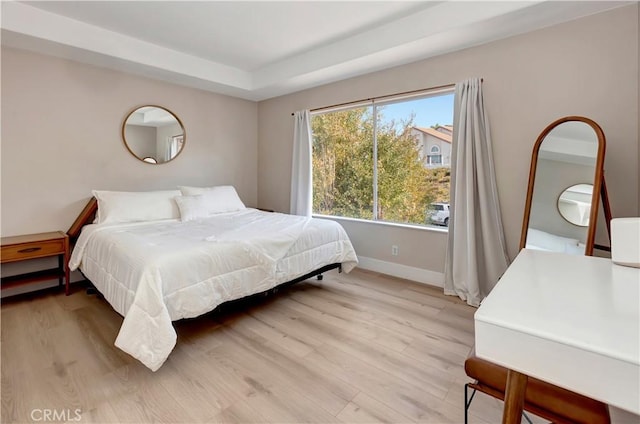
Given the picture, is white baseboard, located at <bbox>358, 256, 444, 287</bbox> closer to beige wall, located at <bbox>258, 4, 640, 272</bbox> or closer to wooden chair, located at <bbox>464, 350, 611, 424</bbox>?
beige wall, located at <bbox>258, 4, 640, 272</bbox>

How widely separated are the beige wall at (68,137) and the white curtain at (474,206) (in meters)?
3.43

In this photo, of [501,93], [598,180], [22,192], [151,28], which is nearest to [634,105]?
[598,180]

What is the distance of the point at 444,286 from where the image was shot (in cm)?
308

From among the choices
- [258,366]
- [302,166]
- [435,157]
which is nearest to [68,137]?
[302,166]

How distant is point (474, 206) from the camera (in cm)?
290

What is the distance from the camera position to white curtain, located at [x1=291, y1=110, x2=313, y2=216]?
4.26m

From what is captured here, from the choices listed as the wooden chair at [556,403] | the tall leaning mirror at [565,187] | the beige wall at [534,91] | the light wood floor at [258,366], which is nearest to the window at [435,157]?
the beige wall at [534,91]

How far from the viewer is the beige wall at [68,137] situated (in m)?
2.92

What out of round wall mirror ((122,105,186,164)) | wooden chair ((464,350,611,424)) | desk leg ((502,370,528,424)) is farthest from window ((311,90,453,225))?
desk leg ((502,370,528,424))

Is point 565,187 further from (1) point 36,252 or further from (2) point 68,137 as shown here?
(2) point 68,137

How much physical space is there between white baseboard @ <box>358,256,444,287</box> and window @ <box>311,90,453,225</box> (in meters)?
0.54

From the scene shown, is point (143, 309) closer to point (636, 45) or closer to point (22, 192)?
point (22, 192)

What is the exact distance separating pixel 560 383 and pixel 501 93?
2.89 m

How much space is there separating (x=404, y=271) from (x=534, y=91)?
214cm
